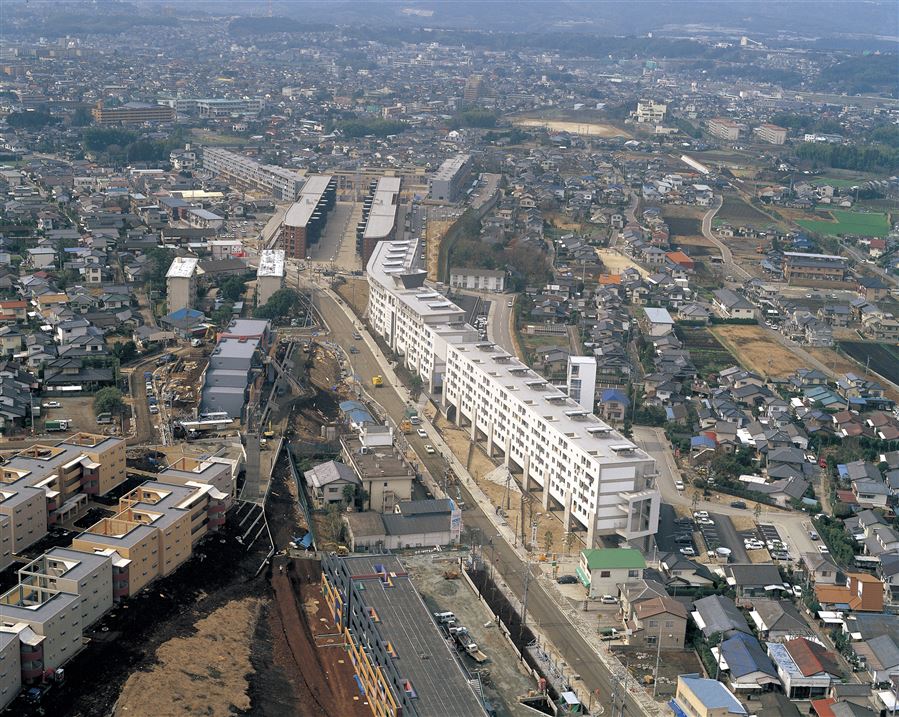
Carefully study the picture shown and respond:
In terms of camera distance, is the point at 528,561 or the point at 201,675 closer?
the point at 201,675

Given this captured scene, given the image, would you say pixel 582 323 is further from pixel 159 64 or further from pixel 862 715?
pixel 159 64

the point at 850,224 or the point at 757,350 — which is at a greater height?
the point at 850,224

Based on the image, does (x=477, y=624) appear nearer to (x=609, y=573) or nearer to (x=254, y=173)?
(x=609, y=573)

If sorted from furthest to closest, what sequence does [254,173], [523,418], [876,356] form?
[254,173] < [876,356] < [523,418]

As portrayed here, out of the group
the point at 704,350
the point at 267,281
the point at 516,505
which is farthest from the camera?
the point at 267,281

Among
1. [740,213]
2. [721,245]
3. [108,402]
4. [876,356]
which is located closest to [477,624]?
[108,402]

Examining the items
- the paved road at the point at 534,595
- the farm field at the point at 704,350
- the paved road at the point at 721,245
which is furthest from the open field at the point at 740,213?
the paved road at the point at 534,595

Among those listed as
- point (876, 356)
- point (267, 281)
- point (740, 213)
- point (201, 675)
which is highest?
point (267, 281)
